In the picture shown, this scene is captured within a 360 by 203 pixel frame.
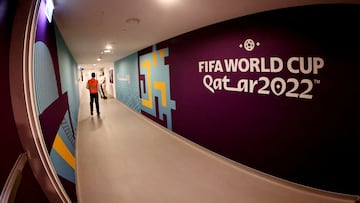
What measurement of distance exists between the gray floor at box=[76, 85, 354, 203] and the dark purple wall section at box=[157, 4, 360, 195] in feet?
0.76

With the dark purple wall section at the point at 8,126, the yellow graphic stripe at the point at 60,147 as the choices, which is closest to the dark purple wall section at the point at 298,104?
the yellow graphic stripe at the point at 60,147

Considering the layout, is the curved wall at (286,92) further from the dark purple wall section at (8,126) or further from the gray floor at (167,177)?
the dark purple wall section at (8,126)

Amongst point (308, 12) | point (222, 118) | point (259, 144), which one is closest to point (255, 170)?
point (259, 144)

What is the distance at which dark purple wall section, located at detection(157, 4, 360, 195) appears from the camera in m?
1.92

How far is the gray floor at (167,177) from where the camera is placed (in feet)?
6.91

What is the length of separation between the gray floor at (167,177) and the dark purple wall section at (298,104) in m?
0.23

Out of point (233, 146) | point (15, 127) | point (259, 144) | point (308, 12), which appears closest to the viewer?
point (15, 127)

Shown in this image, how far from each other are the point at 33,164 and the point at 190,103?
3.07 m

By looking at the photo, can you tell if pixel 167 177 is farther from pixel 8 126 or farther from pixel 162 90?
pixel 162 90

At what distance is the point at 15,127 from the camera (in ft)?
2.85

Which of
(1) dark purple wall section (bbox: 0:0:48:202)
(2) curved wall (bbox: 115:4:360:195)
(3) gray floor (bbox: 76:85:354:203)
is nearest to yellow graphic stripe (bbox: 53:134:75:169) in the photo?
(3) gray floor (bbox: 76:85:354:203)

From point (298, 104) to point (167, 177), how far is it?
2045 millimetres

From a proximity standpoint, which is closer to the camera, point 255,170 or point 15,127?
point 15,127

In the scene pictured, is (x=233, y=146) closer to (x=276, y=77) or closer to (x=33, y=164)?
(x=276, y=77)
